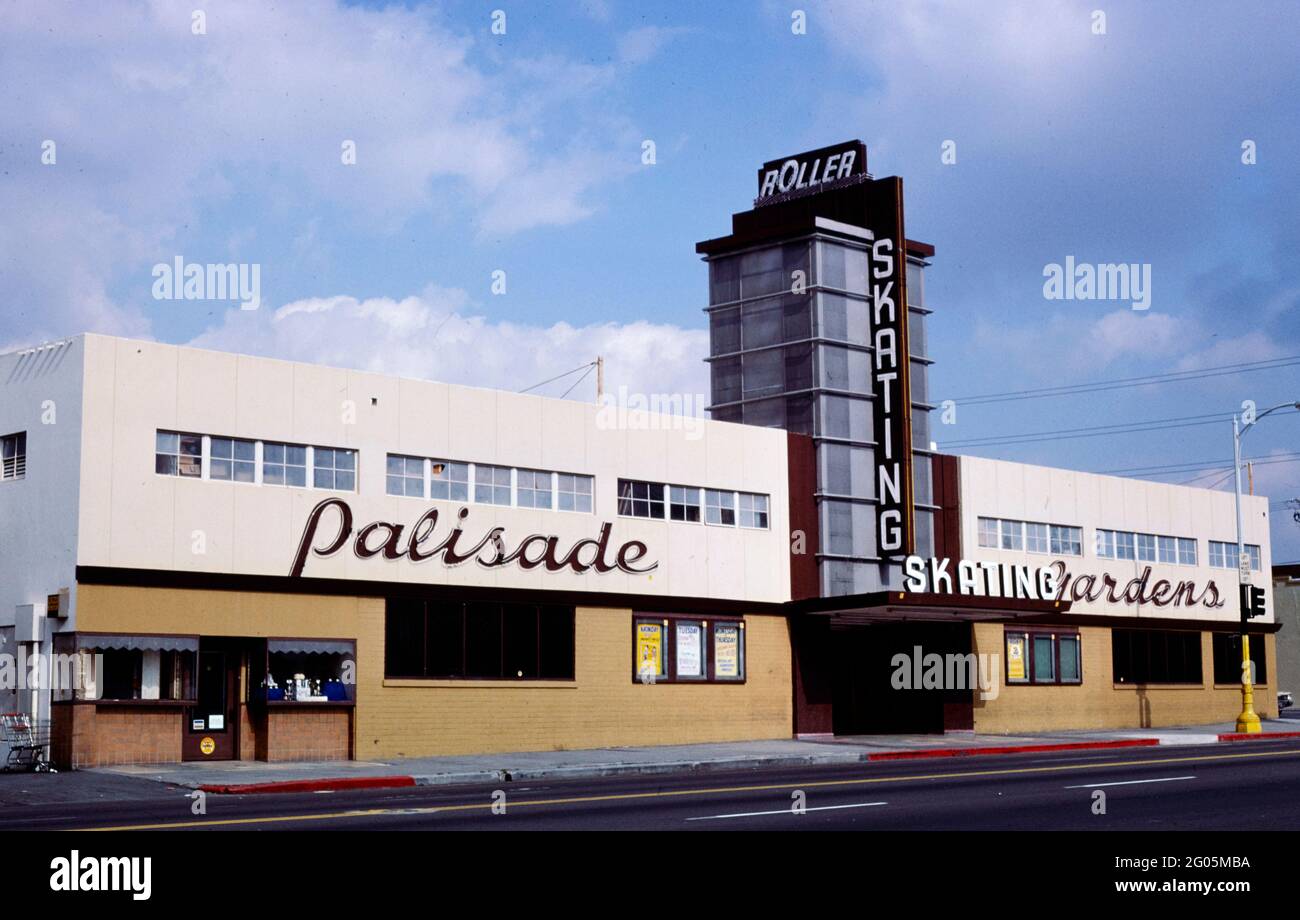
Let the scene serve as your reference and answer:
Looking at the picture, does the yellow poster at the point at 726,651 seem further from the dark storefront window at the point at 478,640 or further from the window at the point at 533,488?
the window at the point at 533,488

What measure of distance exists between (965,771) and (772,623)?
46.2 ft

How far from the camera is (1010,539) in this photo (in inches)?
1822

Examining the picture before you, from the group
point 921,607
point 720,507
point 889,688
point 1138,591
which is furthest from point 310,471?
point 1138,591

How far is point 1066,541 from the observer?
159 feet

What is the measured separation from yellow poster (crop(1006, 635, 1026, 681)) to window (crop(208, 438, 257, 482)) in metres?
24.3

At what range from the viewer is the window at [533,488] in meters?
34.3

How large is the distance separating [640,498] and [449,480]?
17.5 ft

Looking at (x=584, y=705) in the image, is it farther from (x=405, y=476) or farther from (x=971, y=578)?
(x=971, y=578)

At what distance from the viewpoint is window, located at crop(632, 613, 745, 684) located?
36438mm

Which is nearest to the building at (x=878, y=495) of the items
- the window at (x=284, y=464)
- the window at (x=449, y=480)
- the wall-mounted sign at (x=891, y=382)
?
the wall-mounted sign at (x=891, y=382)

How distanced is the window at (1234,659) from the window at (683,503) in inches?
979
